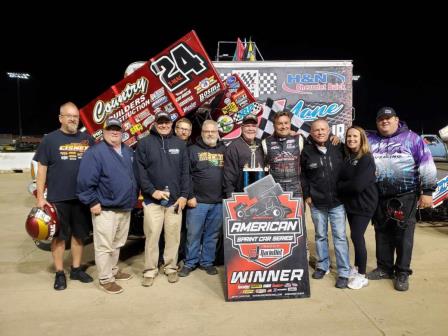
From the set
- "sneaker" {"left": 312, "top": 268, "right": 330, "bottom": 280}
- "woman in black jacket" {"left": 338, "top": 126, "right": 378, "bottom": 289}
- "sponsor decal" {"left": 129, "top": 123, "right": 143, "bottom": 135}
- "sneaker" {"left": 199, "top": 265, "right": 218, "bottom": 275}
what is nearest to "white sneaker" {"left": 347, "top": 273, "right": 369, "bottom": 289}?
"woman in black jacket" {"left": 338, "top": 126, "right": 378, "bottom": 289}

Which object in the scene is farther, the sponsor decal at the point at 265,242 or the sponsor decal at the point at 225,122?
the sponsor decal at the point at 225,122

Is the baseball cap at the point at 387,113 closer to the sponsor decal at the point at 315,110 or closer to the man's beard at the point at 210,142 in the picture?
the man's beard at the point at 210,142

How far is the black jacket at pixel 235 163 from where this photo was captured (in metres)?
4.39

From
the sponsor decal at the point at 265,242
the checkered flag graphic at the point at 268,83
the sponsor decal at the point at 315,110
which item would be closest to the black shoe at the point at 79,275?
the sponsor decal at the point at 265,242

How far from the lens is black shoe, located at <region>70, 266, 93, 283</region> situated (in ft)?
14.2

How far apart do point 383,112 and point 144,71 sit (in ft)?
9.49

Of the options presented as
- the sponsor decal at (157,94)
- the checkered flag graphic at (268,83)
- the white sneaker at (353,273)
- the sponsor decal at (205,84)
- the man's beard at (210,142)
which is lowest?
the white sneaker at (353,273)

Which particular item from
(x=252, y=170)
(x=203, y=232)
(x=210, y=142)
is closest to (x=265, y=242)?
(x=252, y=170)

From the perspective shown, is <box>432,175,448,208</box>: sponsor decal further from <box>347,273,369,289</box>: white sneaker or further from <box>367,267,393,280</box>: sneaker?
<box>347,273,369,289</box>: white sneaker

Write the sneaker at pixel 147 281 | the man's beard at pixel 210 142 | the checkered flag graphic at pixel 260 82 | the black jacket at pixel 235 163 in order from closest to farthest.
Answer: the sneaker at pixel 147 281
the black jacket at pixel 235 163
the man's beard at pixel 210 142
the checkered flag graphic at pixel 260 82

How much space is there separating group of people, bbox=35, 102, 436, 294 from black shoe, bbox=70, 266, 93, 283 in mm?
11

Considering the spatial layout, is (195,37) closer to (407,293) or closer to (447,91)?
(407,293)

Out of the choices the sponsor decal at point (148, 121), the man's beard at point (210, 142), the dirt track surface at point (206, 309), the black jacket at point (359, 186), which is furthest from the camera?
the sponsor decal at point (148, 121)

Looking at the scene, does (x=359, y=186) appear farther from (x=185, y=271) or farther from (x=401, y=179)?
(x=185, y=271)
